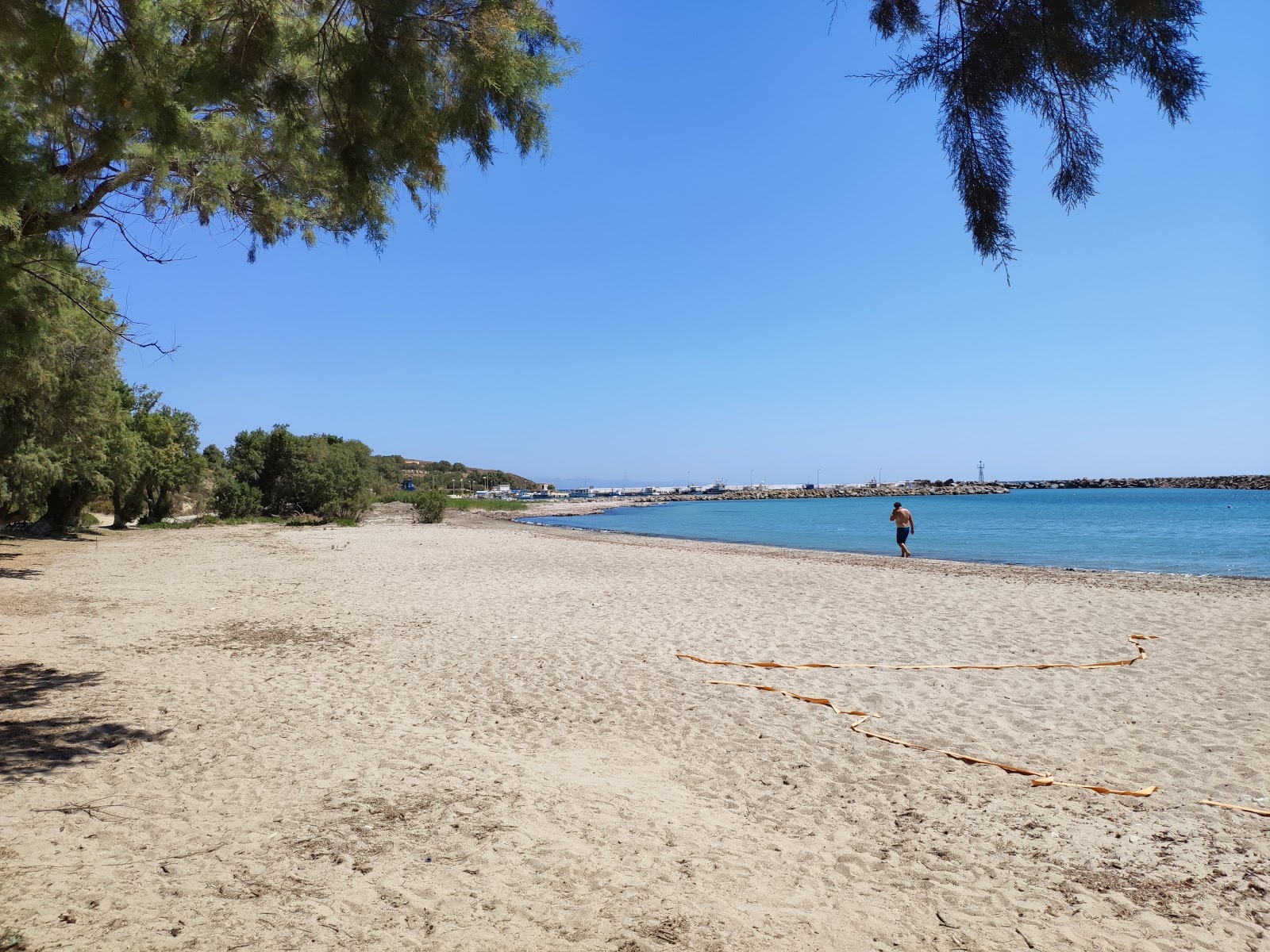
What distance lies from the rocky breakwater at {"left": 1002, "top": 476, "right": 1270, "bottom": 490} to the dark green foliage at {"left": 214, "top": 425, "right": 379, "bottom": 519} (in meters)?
119

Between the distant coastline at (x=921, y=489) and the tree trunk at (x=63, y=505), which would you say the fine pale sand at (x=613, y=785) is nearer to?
the tree trunk at (x=63, y=505)

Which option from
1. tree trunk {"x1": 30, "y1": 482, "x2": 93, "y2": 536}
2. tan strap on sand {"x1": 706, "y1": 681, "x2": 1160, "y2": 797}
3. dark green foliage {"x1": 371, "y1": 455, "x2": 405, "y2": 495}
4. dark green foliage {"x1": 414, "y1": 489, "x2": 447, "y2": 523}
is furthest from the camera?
dark green foliage {"x1": 371, "y1": 455, "x2": 405, "y2": 495}

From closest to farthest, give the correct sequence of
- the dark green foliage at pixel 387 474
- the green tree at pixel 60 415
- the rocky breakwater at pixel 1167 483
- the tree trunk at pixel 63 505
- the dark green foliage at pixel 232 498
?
the green tree at pixel 60 415 → the tree trunk at pixel 63 505 → the dark green foliage at pixel 232 498 → the dark green foliage at pixel 387 474 → the rocky breakwater at pixel 1167 483

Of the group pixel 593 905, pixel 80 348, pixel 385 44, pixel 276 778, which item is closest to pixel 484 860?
pixel 593 905

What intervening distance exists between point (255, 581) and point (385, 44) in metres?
11.9

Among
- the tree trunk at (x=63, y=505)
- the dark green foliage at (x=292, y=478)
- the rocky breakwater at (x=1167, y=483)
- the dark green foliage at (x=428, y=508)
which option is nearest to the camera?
the tree trunk at (x=63, y=505)

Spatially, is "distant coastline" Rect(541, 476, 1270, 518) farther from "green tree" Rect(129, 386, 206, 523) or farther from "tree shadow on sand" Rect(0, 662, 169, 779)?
"tree shadow on sand" Rect(0, 662, 169, 779)

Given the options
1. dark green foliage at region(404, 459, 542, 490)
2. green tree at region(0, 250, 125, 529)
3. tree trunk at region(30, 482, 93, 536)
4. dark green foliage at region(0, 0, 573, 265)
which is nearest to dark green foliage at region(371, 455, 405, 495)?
dark green foliage at region(404, 459, 542, 490)

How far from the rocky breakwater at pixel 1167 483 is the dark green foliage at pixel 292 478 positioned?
118579 mm

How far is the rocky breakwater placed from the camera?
349ft

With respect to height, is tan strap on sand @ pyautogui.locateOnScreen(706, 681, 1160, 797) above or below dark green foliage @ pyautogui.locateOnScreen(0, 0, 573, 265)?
below

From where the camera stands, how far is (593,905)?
3.01 metres

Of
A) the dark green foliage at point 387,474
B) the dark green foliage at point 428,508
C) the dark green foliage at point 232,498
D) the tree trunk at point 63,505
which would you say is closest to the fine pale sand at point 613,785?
the tree trunk at point 63,505

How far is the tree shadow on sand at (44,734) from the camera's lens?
14.1 feet
